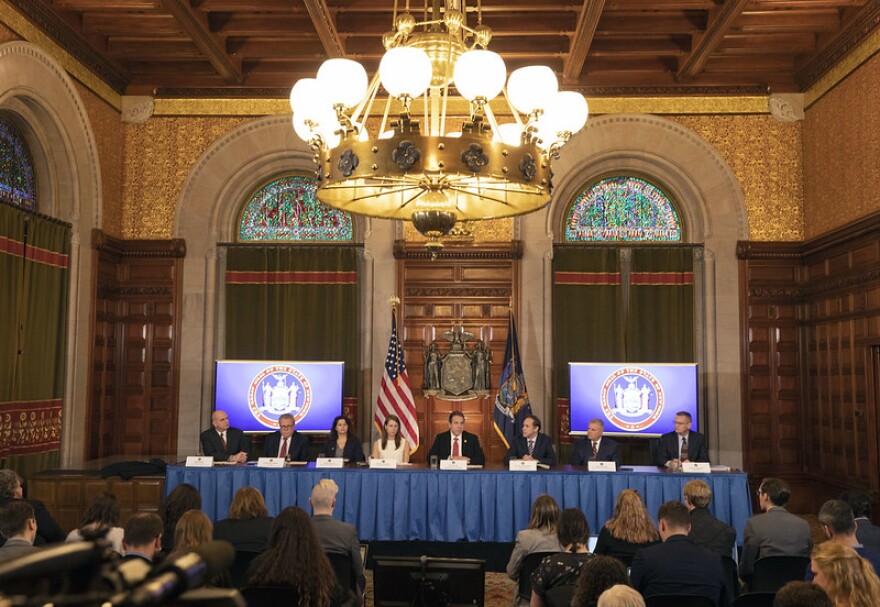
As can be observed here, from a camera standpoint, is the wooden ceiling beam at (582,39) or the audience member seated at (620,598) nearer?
the audience member seated at (620,598)

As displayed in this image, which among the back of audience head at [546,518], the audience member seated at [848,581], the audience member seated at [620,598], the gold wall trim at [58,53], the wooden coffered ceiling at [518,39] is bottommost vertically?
the back of audience head at [546,518]

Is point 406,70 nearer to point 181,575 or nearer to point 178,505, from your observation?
point 178,505

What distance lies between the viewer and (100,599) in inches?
31.7

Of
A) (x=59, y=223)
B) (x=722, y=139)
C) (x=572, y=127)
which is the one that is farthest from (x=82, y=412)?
(x=722, y=139)

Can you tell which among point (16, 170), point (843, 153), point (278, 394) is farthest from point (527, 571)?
point (16, 170)

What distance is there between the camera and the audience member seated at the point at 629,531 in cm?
437

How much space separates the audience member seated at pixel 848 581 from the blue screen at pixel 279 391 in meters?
6.91

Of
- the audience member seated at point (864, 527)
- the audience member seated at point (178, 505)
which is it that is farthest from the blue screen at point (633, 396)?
the audience member seated at point (178, 505)

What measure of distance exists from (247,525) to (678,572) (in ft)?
7.04

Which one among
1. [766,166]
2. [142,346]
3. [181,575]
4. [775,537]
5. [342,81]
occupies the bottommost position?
[775,537]

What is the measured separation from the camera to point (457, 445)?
784 centimetres

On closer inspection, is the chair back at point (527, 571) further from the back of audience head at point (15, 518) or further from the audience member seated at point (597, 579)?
the back of audience head at point (15, 518)

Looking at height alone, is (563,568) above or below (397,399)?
below

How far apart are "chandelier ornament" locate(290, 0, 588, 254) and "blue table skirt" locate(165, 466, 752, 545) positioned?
279cm
